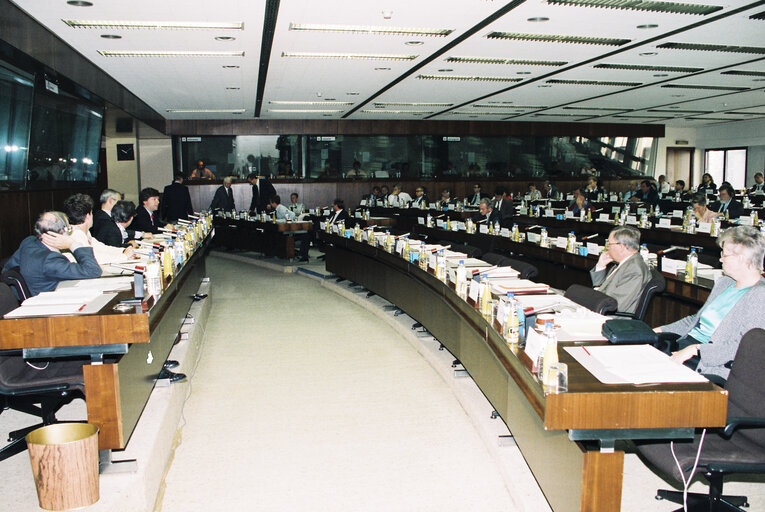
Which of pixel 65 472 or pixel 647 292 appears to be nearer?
pixel 65 472

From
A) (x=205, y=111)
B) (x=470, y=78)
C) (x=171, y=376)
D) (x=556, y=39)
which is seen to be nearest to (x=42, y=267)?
(x=171, y=376)

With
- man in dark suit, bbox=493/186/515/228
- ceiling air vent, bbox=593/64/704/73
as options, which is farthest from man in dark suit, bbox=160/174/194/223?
ceiling air vent, bbox=593/64/704/73

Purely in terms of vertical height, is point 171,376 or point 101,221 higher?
point 101,221

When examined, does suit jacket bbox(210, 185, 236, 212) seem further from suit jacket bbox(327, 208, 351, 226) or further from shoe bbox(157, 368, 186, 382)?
shoe bbox(157, 368, 186, 382)

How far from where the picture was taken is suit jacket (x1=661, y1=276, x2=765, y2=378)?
104 inches

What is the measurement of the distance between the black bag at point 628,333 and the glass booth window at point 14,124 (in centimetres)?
532

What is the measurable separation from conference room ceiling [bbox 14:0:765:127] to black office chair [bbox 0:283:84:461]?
3422 millimetres

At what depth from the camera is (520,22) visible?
603 centimetres

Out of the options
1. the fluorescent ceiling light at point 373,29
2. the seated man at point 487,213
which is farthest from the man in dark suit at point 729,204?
the fluorescent ceiling light at point 373,29

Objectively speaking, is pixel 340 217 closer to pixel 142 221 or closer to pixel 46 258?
pixel 142 221

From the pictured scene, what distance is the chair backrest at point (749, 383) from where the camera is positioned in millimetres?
2238

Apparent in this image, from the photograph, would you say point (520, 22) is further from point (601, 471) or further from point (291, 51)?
point (601, 471)

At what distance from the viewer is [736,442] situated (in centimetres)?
238

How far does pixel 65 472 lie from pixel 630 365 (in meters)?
2.30
